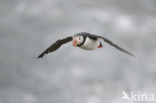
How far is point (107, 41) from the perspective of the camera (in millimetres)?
20375

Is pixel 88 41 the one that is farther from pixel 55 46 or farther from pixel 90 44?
pixel 55 46

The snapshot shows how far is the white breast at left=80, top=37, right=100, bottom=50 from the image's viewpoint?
20.1m

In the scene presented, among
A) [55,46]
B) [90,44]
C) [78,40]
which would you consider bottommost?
[55,46]

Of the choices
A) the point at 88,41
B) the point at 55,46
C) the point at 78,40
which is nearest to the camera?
the point at 78,40

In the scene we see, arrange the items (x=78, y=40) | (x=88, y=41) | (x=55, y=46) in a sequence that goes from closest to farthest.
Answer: (x=78, y=40) < (x=88, y=41) < (x=55, y=46)

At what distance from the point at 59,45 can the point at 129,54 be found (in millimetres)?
6686

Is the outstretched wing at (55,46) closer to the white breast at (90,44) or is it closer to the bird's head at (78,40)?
the white breast at (90,44)

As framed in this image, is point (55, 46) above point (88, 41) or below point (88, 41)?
below

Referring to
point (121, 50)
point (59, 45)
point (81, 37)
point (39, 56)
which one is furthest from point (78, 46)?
point (39, 56)

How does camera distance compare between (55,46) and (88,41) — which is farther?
(55,46)

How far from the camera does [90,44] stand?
20.5 meters

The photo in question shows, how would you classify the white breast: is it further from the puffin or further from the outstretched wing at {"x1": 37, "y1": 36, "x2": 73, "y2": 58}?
the outstretched wing at {"x1": 37, "y1": 36, "x2": 73, "y2": 58}

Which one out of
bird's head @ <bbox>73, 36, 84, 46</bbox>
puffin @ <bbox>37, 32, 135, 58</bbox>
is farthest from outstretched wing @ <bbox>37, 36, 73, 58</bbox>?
bird's head @ <bbox>73, 36, 84, 46</bbox>

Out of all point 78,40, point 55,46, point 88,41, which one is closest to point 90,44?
point 88,41
